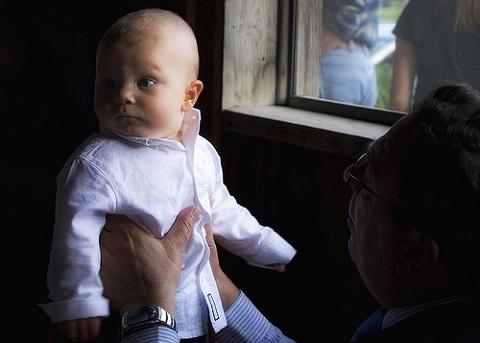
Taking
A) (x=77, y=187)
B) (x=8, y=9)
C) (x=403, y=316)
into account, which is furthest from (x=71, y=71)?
(x=403, y=316)

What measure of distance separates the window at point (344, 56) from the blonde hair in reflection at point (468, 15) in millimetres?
149

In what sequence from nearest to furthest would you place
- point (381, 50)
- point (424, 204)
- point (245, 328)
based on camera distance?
point (424, 204) < point (245, 328) < point (381, 50)

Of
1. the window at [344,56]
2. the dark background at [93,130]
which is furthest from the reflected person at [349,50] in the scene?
the dark background at [93,130]

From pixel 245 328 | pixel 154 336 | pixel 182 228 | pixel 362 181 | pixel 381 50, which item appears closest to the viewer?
pixel 362 181

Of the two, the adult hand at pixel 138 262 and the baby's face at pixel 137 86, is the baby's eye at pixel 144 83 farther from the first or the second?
the adult hand at pixel 138 262

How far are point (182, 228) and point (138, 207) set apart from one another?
0.10 m

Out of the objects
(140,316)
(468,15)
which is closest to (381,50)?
(468,15)

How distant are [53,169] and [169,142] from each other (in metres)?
1.18

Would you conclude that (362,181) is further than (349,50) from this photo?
No

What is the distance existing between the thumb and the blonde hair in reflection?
773mm

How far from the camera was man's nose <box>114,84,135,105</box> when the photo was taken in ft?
4.63

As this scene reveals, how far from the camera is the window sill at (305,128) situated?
169 centimetres

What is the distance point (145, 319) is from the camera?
1389 millimetres

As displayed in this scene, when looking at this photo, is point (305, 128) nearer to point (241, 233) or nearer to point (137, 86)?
point (241, 233)
